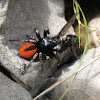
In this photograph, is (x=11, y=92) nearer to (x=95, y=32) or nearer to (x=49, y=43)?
(x=49, y=43)

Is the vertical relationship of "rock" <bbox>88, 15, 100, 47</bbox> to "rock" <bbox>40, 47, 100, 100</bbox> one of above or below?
below

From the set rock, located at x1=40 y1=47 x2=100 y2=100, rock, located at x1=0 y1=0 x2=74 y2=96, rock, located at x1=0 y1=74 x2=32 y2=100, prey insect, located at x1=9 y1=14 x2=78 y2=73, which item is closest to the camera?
rock, located at x1=0 y1=74 x2=32 y2=100

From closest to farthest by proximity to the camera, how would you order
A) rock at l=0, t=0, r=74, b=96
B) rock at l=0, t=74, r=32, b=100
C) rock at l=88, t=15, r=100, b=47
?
rock at l=0, t=74, r=32, b=100 < rock at l=0, t=0, r=74, b=96 < rock at l=88, t=15, r=100, b=47

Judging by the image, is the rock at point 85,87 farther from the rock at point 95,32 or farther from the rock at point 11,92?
the rock at point 95,32

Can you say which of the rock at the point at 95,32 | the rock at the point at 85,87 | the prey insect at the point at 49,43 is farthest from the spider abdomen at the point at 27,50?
the rock at the point at 95,32

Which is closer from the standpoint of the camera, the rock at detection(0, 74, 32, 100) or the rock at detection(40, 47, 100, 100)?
the rock at detection(0, 74, 32, 100)

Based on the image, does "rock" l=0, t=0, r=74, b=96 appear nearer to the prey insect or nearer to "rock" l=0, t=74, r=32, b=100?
the prey insect

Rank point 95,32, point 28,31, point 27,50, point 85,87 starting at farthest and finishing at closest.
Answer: point 95,32 → point 28,31 → point 27,50 → point 85,87

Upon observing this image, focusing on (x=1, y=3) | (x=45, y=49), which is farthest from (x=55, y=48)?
(x=1, y=3)

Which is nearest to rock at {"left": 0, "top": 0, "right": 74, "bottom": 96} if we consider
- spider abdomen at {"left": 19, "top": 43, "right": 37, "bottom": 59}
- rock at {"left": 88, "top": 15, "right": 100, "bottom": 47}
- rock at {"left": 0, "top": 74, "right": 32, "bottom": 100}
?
spider abdomen at {"left": 19, "top": 43, "right": 37, "bottom": 59}

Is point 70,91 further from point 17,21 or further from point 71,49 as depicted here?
point 17,21

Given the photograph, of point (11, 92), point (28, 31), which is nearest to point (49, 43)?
point (28, 31)
